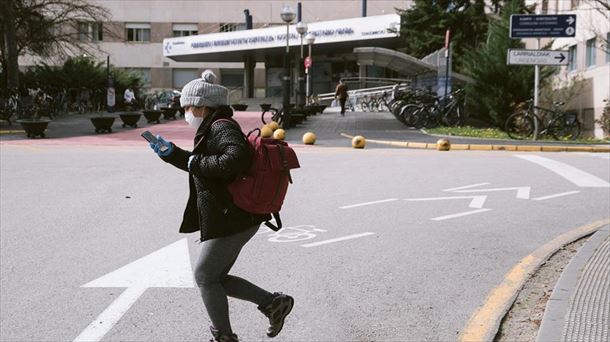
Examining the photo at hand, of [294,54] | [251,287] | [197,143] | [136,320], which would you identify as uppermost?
[294,54]

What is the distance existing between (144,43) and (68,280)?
66.1 m

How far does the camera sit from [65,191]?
10.8 metres

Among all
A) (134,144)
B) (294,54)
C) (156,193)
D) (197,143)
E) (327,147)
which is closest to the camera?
(197,143)

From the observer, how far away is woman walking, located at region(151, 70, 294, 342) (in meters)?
3.25

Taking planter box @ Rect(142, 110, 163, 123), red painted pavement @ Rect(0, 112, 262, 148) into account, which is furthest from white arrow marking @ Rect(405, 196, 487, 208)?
planter box @ Rect(142, 110, 163, 123)

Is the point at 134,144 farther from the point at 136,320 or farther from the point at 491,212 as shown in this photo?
the point at 136,320

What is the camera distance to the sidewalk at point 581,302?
162 inches

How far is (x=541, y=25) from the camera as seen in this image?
64.4 feet

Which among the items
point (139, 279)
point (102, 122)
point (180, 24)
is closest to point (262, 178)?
point (139, 279)

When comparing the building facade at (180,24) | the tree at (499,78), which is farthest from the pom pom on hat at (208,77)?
the building facade at (180,24)

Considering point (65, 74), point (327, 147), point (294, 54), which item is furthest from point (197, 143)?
point (294, 54)

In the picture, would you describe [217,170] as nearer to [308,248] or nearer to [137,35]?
[308,248]

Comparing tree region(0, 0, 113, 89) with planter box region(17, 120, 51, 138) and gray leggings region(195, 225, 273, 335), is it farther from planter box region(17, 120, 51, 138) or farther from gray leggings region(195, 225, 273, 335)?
gray leggings region(195, 225, 273, 335)

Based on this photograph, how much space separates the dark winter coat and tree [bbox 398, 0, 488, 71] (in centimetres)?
3509
